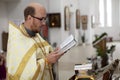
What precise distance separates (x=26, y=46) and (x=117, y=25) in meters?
20.9

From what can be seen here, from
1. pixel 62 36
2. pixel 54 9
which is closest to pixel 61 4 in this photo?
pixel 54 9

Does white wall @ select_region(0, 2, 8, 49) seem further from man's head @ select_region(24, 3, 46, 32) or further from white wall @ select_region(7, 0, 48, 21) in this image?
man's head @ select_region(24, 3, 46, 32)

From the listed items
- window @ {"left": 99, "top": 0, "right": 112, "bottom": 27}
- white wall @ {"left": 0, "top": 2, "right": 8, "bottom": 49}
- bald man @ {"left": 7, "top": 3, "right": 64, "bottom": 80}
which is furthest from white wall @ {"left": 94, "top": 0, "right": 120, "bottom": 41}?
bald man @ {"left": 7, "top": 3, "right": 64, "bottom": 80}

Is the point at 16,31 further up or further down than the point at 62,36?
further up

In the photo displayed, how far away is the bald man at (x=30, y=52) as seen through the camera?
215cm

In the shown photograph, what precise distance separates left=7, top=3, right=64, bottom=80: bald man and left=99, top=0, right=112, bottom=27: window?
64.2ft

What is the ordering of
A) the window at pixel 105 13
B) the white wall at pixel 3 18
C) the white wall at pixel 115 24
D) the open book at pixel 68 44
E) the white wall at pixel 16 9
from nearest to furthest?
1. the open book at pixel 68 44
2. the white wall at pixel 3 18
3. the white wall at pixel 16 9
4. the window at pixel 105 13
5. the white wall at pixel 115 24

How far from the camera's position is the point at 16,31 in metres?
2.31

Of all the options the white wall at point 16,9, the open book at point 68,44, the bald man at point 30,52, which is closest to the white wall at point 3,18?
the white wall at point 16,9

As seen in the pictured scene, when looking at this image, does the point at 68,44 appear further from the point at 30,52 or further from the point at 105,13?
the point at 105,13

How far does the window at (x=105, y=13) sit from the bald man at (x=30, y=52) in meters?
19.6

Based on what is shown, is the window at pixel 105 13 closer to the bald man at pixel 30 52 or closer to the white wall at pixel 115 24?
the white wall at pixel 115 24

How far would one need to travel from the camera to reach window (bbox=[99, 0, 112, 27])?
2172 cm

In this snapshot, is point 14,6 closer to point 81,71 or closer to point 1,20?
point 1,20
